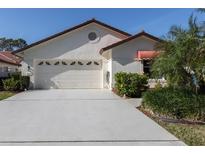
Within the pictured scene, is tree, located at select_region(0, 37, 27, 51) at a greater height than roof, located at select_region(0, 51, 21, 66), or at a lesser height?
greater

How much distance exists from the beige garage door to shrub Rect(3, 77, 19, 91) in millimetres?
2762

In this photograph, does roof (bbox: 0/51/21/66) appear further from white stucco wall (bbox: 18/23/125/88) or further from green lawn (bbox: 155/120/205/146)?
green lawn (bbox: 155/120/205/146)

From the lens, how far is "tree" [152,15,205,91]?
→ 457 inches

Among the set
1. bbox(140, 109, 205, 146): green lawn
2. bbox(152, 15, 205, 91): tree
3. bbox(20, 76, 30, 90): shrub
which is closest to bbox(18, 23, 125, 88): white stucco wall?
bbox(20, 76, 30, 90): shrub

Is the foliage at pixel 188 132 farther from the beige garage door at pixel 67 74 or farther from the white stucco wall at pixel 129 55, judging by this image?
the beige garage door at pixel 67 74

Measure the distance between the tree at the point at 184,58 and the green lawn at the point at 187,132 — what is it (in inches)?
94.5

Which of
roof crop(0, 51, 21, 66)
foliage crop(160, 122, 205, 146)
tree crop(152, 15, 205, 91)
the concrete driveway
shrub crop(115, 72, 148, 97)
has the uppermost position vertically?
roof crop(0, 51, 21, 66)

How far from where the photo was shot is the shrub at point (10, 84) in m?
23.0

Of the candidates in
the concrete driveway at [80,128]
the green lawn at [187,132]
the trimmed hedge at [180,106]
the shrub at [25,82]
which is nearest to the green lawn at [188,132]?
the green lawn at [187,132]

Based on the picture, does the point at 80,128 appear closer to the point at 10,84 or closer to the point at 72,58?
the point at 10,84
